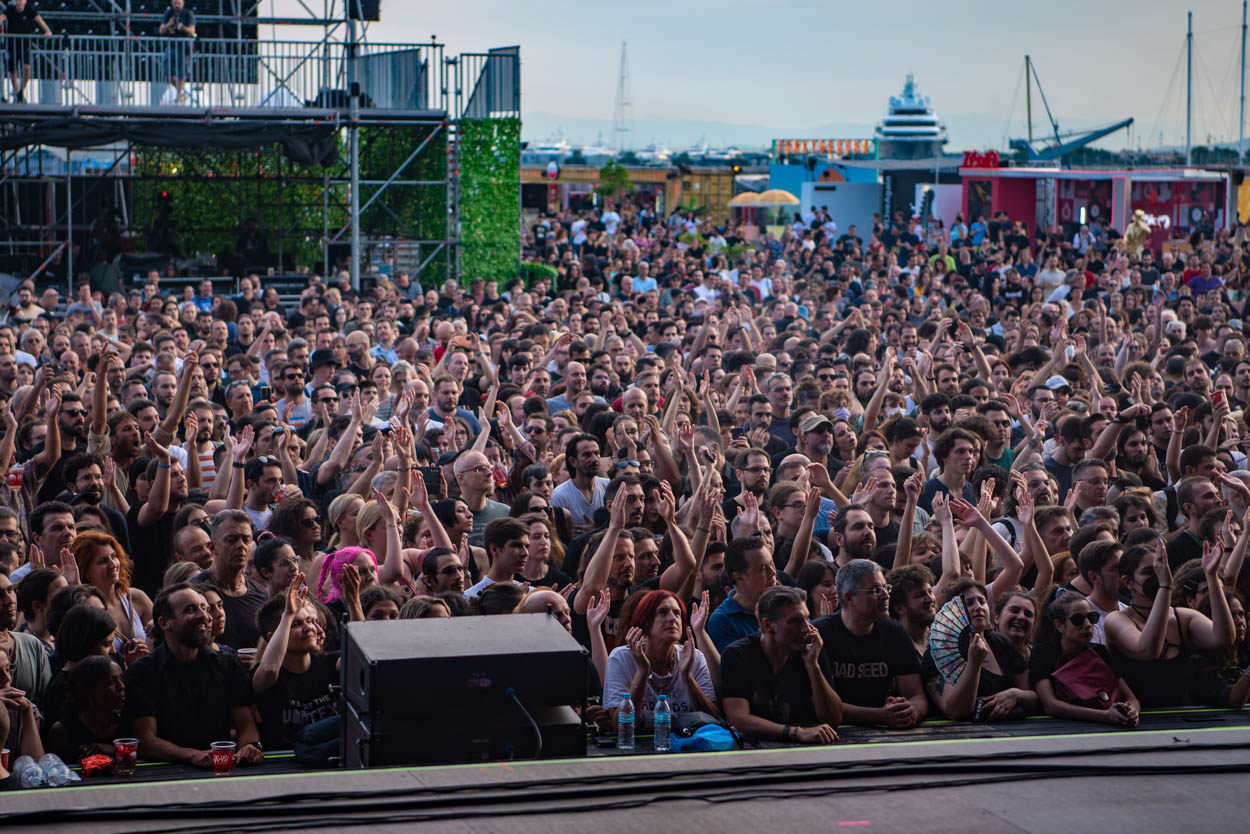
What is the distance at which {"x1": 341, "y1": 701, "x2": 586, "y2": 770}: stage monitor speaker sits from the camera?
4.70m

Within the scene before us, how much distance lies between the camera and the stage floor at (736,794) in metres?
4.35

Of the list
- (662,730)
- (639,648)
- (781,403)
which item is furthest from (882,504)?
(781,403)

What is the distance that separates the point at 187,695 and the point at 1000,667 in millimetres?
3190

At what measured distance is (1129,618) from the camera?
6.70 m

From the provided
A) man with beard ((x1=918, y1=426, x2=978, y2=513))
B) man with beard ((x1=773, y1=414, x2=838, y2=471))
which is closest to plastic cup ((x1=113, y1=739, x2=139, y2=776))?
man with beard ((x1=918, y1=426, x2=978, y2=513))

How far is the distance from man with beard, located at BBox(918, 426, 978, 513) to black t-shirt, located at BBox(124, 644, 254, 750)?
14.4ft

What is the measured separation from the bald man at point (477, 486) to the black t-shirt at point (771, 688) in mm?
2751

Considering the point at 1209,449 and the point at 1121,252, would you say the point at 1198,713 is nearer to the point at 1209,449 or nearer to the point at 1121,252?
the point at 1209,449

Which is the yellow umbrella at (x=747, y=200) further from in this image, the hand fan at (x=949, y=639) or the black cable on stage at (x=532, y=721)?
the black cable on stage at (x=532, y=721)

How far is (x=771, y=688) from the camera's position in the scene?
5.99m

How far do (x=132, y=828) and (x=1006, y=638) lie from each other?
3.65 m

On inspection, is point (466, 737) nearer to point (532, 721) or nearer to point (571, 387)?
point (532, 721)

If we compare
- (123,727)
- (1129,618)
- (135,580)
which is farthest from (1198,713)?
(135,580)

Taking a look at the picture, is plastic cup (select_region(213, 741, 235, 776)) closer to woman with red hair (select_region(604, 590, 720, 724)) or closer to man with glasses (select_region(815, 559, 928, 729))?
woman with red hair (select_region(604, 590, 720, 724))
